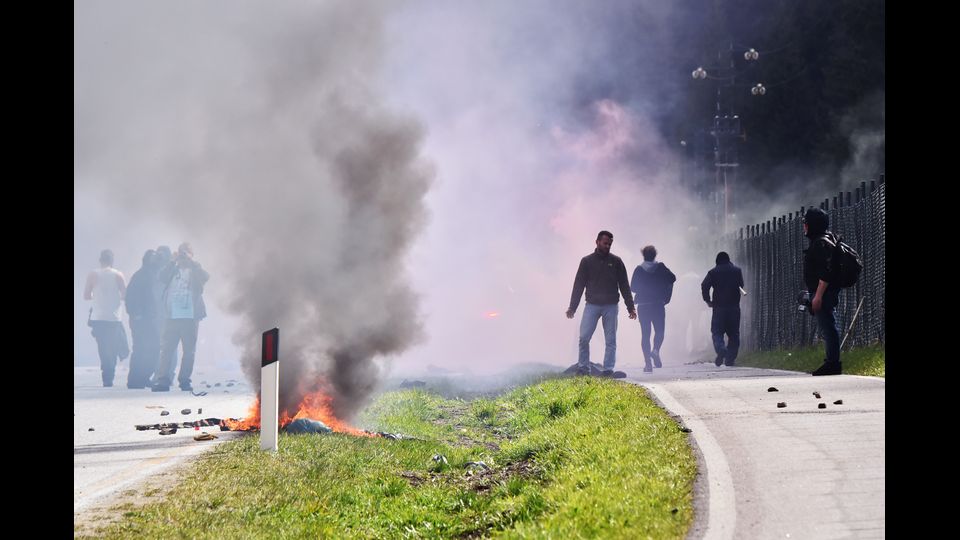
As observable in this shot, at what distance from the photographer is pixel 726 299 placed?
1842cm

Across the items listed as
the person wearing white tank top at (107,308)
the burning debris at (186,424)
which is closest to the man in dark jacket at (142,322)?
the person wearing white tank top at (107,308)

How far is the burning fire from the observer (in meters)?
11.6

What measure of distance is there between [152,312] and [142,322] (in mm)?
246

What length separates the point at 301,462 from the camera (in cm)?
877

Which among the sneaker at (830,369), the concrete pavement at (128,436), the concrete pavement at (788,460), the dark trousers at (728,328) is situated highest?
the dark trousers at (728,328)

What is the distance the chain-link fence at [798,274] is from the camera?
1538 centimetres

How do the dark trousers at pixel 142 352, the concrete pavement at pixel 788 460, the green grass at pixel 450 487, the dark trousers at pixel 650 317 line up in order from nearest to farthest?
the concrete pavement at pixel 788 460 < the green grass at pixel 450 487 < the dark trousers at pixel 142 352 < the dark trousers at pixel 650 317

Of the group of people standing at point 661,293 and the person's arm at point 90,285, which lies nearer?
the group of people standing at point 661,293

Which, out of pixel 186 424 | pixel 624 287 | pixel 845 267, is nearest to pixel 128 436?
pixel 186 424

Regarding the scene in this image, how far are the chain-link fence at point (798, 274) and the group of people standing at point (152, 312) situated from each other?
10.5m

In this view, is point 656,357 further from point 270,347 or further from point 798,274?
point 270,347

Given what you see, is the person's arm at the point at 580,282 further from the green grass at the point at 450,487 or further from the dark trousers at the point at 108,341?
the dark trousers at the point at 108,341
